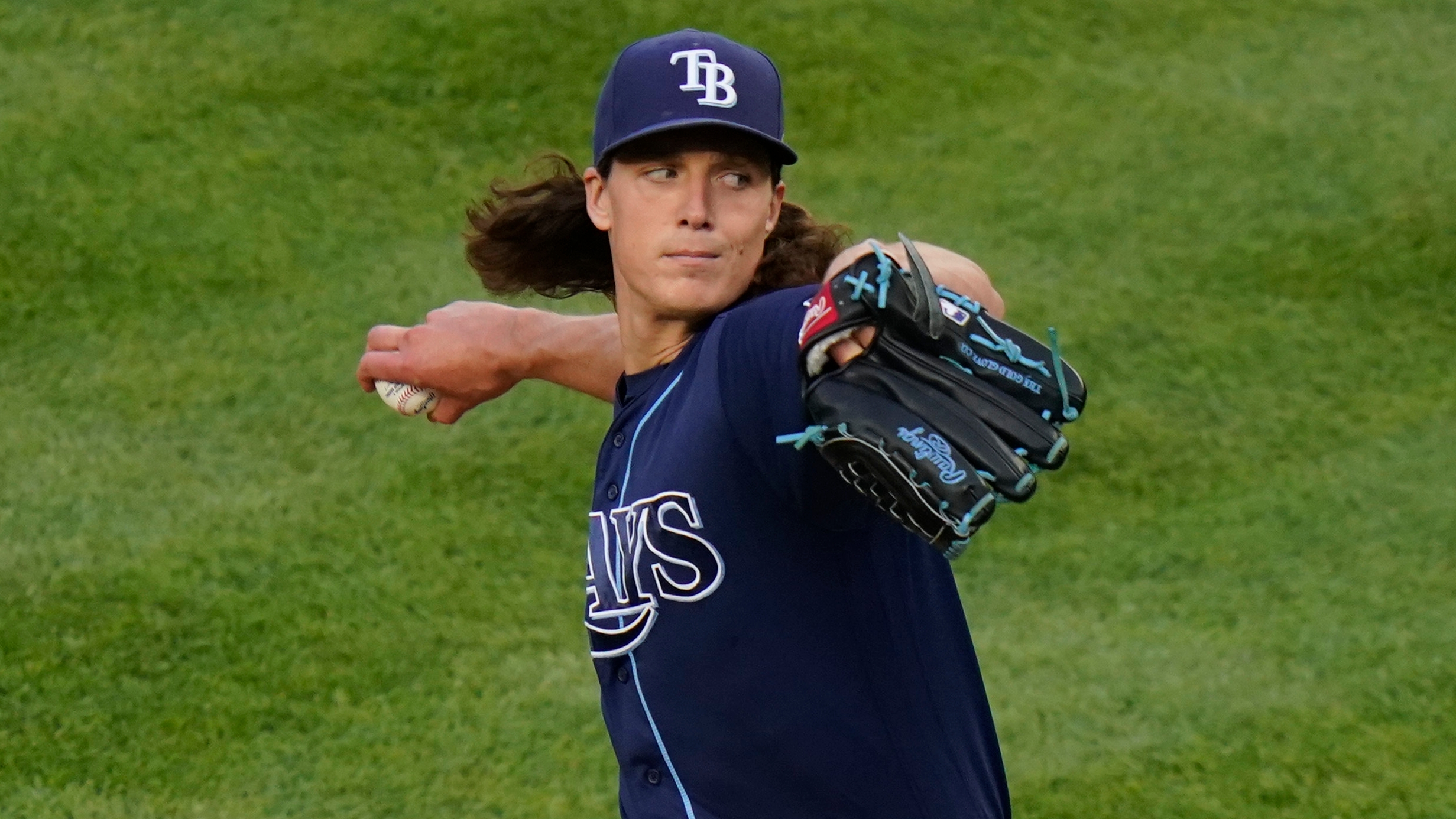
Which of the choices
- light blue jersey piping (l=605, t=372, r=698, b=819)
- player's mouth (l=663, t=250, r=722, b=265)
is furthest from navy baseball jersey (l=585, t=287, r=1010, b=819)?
player's mouth (l=663, t=250, r=722, b=265)

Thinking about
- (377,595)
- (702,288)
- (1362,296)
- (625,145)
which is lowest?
(377,595)

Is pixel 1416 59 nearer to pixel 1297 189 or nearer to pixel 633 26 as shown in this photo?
pixel 1297 189

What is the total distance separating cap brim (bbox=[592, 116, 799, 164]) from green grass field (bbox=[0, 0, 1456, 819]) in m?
2.69

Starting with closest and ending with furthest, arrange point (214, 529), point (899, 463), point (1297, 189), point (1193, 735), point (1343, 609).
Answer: point (899, 463) → point (1193, 735) → point (1343, 609) → point (214, 529) → point (1297, 189)

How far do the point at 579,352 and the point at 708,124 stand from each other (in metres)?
Answer: 1.04

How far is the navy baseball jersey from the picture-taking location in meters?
2.39

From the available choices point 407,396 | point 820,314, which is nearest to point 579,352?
point 407,396

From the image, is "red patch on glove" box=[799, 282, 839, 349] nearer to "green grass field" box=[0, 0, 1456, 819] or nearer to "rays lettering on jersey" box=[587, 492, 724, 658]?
"rays lettering on jersey" box=[587, 492, 724, 658]

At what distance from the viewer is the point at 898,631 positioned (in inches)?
99.3

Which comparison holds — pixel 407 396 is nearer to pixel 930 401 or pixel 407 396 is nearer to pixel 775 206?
pixel 775 206

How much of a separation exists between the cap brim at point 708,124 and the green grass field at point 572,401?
2686 mm

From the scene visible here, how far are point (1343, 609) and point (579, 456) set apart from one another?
267 centimetres

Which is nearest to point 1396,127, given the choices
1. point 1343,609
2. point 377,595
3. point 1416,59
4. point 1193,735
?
point 1416,59

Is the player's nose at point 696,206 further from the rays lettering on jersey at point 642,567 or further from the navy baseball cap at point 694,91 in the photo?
the rays lettering on jersey at point 642,567
